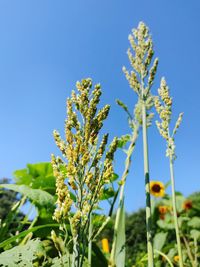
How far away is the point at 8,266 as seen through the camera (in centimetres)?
179

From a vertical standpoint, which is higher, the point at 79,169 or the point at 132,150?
the point at 132,150

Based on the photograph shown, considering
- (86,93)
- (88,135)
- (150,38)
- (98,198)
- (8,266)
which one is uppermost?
(150,38)

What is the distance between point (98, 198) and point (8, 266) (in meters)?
0.79

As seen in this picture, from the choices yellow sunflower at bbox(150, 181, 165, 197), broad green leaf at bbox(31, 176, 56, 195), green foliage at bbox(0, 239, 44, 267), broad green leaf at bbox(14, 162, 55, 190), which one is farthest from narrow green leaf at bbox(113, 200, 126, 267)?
yellow sunflower at bbox(150, 181, 165, 197)

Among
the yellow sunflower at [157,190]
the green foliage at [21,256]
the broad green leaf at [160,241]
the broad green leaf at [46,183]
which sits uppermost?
the yellow sunflower at [157,190]

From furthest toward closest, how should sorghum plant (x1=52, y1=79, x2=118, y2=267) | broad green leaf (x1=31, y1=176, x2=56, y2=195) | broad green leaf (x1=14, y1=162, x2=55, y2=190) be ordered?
broad green leaf (x1=14, y1=162, x2=55, y2=190), broad green leaf (x1=31, y1=176, x2=56, y2=195), sorghum plant (x1=52, y1=79, x2=118, y2=267)

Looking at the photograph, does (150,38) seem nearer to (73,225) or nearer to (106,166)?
(106,166)

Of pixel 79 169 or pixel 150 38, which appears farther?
pixel 150 38

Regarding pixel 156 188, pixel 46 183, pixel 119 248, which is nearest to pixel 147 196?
pixel 119 248

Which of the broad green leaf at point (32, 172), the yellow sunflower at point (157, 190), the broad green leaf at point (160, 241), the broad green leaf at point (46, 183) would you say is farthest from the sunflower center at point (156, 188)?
the broad green leaf at point (46, 183)

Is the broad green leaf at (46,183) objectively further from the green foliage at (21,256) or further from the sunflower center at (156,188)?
the sunflower center at (156,188)

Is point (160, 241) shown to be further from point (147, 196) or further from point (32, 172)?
point (147, 196)

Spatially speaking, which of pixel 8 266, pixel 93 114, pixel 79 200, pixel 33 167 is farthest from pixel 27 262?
pixel 33 167

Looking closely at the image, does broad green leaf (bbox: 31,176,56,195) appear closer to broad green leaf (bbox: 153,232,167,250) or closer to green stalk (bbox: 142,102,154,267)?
green stalk (bbox: 142,102,154,267)
